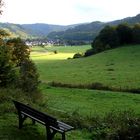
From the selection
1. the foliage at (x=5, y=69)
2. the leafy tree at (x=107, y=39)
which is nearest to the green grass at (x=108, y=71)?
the leafy tree at (x=107, y=39)

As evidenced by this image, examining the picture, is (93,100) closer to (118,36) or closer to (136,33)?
(136,33)

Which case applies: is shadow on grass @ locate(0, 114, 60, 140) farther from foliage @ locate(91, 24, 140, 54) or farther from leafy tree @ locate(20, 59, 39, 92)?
foliage @ locate(91, 24, 140, 54)

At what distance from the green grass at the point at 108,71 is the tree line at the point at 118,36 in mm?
6825

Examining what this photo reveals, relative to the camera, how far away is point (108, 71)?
73125 millimetres

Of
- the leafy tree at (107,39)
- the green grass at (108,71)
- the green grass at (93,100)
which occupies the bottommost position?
the green grass at (108,71)

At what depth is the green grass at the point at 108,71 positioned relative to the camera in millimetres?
58419

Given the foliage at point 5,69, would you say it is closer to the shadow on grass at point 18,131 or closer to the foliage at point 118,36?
the shadow on grass at point 18,131

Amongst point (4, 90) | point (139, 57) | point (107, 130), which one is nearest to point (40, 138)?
point (107, 130)

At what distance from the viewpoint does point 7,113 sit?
21.1 m

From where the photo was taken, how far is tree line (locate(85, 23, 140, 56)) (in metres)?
113

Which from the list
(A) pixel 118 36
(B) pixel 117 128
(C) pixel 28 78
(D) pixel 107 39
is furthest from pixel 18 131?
(D) pixel 107 39

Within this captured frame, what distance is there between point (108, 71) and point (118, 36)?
4512cm

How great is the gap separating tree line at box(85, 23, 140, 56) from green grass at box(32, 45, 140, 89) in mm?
6825

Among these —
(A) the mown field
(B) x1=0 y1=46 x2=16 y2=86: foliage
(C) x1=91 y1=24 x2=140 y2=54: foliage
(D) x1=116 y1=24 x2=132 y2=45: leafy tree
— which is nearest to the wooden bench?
(A) the mown field
